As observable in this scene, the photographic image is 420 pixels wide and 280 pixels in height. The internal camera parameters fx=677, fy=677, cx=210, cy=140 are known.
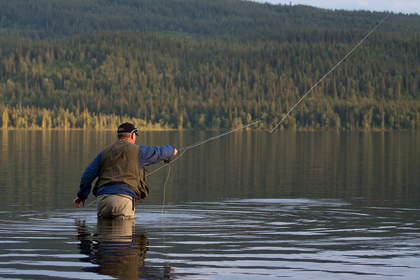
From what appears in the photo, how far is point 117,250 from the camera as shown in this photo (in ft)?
41.0

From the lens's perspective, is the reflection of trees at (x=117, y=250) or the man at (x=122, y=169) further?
the man at (x=122, y=169)

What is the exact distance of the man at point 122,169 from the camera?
14562mm

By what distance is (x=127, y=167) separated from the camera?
1461 centimetres

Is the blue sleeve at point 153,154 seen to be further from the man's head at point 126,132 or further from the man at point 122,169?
the man's head at point 126,132

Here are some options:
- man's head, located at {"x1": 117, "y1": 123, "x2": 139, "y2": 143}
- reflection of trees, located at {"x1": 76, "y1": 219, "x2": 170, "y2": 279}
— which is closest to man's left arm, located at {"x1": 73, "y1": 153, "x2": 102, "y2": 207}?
man's head, located at {"x1": 117, "y1": 123, "x2": 139, "y2": 143}

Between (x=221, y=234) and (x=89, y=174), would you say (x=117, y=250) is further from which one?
(x=221, y=234)

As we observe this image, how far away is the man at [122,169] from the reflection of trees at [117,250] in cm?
55

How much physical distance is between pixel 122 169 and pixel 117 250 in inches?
100

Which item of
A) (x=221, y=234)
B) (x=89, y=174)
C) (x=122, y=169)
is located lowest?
(x=221, y=234)

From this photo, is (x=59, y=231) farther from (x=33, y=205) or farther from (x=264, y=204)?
(x=264, y=204)

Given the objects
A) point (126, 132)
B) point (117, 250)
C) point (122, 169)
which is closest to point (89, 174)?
point (122, 169)

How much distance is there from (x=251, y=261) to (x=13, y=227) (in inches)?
264

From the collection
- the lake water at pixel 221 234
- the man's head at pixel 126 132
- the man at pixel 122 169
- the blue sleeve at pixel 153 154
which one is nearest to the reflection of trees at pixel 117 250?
the lake water at pixel 221 234

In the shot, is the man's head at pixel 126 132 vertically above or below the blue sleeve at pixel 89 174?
above
